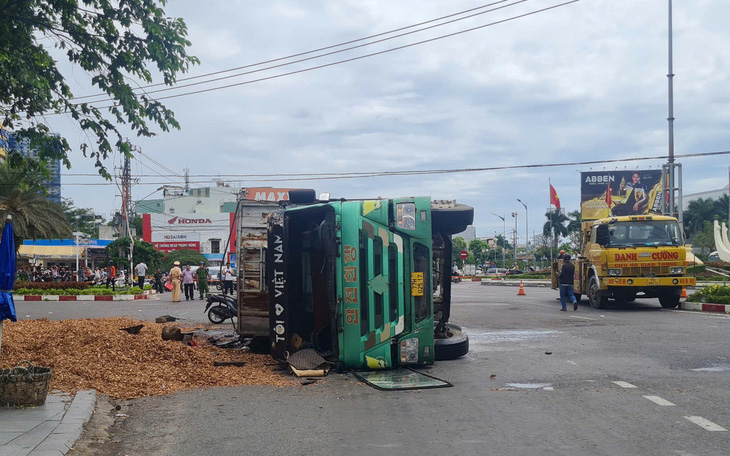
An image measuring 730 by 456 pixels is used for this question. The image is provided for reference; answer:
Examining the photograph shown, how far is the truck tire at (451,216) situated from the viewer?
10172 mm

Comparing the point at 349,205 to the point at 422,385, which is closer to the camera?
the point at 422,385

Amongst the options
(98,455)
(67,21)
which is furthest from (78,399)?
(67,21)

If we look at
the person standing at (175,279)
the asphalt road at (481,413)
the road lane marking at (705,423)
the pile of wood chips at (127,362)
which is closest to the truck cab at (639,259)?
the asphalt road at (481,413)

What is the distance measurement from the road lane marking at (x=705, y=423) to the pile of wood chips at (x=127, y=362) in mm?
4494

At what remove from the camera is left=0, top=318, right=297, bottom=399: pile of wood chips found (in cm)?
831

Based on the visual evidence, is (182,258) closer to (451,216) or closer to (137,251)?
(137,251)

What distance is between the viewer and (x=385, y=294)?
8.90m

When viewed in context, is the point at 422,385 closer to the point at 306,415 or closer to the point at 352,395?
the point at 352,395

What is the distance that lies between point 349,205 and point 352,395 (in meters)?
2.55

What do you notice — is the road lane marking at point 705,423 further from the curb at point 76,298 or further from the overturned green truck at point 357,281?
the curb at point 76,298

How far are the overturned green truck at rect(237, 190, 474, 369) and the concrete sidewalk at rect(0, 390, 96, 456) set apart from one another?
3052 mm

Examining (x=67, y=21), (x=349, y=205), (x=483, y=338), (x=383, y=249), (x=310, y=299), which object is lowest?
(x=483, y=338)

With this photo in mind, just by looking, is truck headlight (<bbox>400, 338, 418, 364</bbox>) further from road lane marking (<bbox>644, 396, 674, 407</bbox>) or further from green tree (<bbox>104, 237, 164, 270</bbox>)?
green tree (<bbox>104, 237, 164, 270</bbox>)

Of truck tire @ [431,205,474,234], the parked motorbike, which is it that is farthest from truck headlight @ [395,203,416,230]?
the parked motorbike
